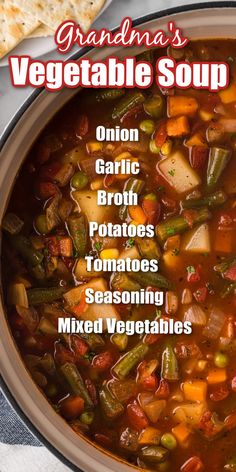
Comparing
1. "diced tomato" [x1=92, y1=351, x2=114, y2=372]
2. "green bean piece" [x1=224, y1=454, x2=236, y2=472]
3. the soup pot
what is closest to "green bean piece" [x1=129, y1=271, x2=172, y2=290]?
"diced tomato" [x1=92, y1=351, x2=114, y2=372]

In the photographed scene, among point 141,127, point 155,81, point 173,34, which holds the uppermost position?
point 173,34

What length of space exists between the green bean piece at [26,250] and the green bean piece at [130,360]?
501 mm

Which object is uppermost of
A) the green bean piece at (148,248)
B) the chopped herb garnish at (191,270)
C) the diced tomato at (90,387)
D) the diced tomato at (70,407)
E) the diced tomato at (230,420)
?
the green bean piece at (148,248)

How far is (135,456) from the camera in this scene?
9.20 feet

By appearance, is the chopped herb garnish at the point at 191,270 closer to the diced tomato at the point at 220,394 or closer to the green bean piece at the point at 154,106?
the diced tomato at the point at 220,394

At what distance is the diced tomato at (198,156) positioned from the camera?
2.65m

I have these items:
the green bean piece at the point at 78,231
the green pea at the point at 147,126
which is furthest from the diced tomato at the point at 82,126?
the green bean piece at the point at 78,231

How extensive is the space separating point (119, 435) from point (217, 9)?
1.67 metres

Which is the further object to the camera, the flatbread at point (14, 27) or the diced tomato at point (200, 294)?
the flatbread at point (14, 27)

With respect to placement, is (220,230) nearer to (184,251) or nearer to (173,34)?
(184,251)

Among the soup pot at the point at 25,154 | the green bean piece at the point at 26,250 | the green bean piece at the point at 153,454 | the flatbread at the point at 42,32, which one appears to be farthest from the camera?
the flatbread at the point at 42,32

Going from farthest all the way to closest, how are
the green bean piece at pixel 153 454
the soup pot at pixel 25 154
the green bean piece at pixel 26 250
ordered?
the green bean piece at pixel 153 454, the green bean piece at pixel 26 250, the soup pot at pixel 25 154

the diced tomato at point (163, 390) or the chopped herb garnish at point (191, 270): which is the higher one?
the chopped herb garnish at point (191, 270)

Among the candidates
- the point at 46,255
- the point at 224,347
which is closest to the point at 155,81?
the point at 46,255
